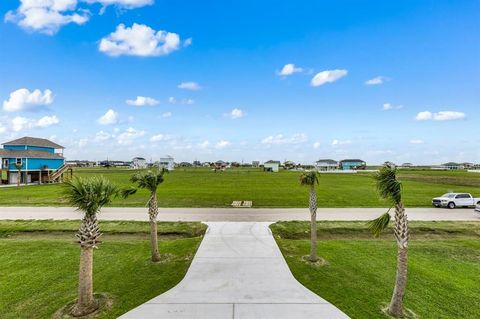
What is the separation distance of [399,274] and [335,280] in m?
2.63

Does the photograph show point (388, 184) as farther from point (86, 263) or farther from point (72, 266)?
point (72, 266)

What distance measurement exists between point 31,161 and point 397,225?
54.1 metres

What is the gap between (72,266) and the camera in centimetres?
1118

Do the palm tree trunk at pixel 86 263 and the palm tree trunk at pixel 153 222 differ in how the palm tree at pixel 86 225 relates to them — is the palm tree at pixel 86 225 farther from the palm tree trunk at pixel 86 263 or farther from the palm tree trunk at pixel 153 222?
the palm tree trunk at pixel 153 222

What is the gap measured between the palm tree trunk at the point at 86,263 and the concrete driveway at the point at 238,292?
1364 millimetres

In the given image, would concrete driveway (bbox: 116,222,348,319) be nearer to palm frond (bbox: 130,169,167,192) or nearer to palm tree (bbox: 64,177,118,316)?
palm tree (bbox: 64,177,118,316)

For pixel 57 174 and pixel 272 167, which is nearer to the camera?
pixel 57 174

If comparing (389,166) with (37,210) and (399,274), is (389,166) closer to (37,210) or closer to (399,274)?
(399,274)

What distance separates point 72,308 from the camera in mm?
7879

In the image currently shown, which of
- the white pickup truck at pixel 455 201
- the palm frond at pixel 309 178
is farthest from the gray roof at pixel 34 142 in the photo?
the white pickup truck at pixel 455 201

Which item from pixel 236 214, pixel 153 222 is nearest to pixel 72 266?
pixel 153 222

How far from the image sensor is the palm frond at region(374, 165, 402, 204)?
748cm

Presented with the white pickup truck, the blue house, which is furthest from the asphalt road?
the blue house

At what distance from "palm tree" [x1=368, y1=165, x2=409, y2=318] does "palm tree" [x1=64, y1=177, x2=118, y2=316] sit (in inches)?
327
